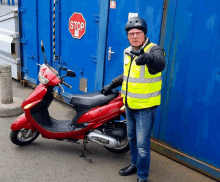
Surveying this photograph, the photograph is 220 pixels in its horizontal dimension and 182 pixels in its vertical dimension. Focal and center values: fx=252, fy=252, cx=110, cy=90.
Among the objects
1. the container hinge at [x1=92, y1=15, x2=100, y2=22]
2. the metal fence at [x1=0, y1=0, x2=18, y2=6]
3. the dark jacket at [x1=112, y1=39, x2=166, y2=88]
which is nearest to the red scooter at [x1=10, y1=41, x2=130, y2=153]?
the dark jacket at [x1=112, y1=39, x2=166, y2=88]

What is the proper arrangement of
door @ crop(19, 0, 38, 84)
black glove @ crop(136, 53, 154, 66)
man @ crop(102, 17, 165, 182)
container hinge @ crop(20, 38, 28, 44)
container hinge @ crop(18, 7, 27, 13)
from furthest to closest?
container hinge @ crop(20, 38, 28, 44) < container hinge @ crop(18, 7, 27, 13) < door @ crop(19, 0, 38, 84) < man @ crop(102, 17, 165, 182) < black glove @ crop(136, 53, 154, 66)

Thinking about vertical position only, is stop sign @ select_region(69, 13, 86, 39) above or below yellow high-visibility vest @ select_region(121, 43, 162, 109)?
above

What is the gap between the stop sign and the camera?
4.46 m

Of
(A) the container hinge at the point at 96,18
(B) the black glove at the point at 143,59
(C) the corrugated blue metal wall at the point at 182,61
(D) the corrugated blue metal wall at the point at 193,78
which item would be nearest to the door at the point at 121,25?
(C) the corrugated blue metal wall at the point at 182,61

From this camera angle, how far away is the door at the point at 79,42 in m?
4.33

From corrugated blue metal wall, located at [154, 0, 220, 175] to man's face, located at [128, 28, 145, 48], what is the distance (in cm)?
83

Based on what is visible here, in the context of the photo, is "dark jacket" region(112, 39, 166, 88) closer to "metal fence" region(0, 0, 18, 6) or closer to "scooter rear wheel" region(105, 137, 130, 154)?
"scooter rear wheel" region(105, 137, 130, 154)

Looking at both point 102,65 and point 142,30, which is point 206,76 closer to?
point 142,30

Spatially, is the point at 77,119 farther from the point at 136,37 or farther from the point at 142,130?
the point at 136,37

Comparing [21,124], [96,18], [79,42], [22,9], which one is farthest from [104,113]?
[22,9]

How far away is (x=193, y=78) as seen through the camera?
3053mm

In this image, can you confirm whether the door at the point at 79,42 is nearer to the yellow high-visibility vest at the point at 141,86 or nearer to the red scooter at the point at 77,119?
the red scooter at the point at 77,119

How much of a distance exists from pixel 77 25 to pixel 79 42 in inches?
12.0

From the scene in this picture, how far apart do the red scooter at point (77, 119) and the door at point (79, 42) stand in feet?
4.29
